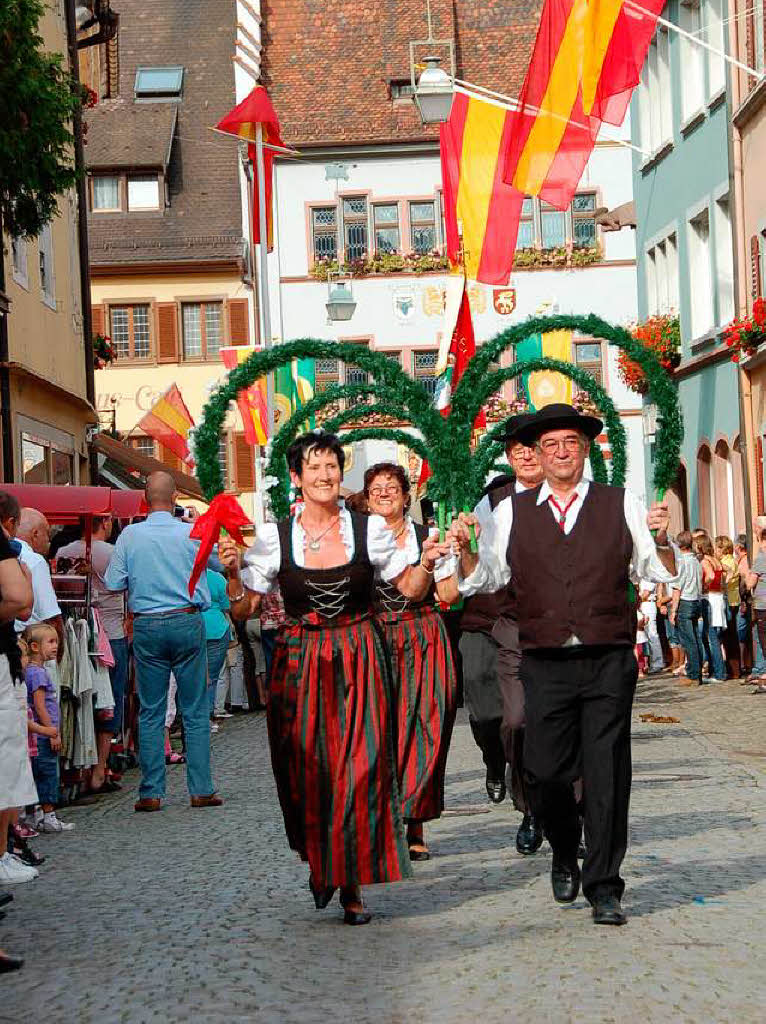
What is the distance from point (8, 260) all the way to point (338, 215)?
25.8m

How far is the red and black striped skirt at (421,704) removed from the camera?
8.91 m

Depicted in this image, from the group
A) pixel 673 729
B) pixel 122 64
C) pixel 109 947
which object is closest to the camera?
pixel 109 947

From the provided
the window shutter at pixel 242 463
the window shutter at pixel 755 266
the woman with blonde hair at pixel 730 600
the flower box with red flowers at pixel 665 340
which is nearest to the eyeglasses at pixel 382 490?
the woman with blonde hair at pixel 730 600

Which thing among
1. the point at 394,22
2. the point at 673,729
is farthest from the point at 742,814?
the point at 394,22

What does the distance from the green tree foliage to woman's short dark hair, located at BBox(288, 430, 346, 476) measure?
4691 mm

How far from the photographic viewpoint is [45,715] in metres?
10.7

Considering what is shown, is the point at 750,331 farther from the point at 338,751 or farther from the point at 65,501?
the point at 338,751

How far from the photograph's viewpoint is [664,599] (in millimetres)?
26359

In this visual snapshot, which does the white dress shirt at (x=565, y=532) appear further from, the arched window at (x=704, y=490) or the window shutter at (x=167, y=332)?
the window shutter at (x=167, y=332)

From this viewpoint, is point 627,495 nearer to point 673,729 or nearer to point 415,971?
point 415,971

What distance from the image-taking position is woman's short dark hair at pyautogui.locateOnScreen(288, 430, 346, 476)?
8078mm

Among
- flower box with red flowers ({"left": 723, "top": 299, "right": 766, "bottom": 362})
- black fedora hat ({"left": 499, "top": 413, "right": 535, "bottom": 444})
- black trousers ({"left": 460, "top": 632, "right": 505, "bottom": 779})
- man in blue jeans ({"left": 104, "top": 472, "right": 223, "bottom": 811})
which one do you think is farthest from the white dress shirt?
flower box with red flowers ({"left": 723, "top": 299, "right": 766, "bottom": 362})

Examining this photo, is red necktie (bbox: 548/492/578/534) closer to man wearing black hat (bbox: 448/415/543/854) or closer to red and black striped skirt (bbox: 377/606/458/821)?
red and black striped skirt (bbox: 377/606/458/821)

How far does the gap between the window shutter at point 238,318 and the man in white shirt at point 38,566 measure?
3926 centimetres
